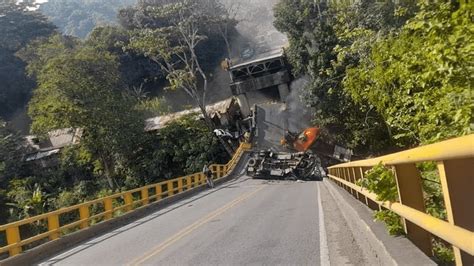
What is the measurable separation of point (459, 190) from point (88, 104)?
43359 mm

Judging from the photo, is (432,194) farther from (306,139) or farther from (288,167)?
(306,139)

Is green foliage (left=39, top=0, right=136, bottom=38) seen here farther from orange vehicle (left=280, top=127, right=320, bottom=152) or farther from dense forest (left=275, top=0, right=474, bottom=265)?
dense forest (left=275, top=0, right=474, bottom=265)

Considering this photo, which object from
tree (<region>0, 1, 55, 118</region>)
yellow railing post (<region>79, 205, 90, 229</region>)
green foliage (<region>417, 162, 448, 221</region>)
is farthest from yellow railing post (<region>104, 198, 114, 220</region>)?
tree (<region>0, 1, 55, 118</region>)

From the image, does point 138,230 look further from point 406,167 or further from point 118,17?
point 118,17

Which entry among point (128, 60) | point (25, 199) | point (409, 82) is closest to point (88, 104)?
point (25, 199)

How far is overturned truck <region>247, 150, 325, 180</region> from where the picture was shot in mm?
33844

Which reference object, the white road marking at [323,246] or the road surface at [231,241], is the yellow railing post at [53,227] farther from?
the white road marking at [323,246]

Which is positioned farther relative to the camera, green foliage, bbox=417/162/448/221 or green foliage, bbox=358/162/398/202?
green foliage, bbox=417/162/448/221

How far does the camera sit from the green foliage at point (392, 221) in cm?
516

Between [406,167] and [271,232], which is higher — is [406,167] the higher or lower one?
the higher one

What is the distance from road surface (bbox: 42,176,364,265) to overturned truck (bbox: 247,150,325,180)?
16.9 m

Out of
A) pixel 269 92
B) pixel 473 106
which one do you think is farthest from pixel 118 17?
pixel 473 106

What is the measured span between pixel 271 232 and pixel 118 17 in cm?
6757

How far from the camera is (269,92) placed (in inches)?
2419
